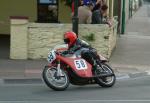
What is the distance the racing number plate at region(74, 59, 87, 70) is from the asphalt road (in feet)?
1.63

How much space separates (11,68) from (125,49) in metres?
6.53

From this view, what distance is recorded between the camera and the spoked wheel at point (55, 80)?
12602 millimetres

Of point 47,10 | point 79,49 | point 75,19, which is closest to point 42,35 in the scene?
point 75,19

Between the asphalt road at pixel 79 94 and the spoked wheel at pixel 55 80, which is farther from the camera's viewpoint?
the spoked wheel at pixel 55 80

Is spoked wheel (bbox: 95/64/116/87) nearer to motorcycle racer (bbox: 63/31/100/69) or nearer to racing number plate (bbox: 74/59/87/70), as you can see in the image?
motorcycle racer (bbox: 63/31/100/69)

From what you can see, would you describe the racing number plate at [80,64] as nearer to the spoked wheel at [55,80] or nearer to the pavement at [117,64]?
the spoked wheel at [55,80]

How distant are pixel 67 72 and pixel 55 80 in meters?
0.35

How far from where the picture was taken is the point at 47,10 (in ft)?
84.1

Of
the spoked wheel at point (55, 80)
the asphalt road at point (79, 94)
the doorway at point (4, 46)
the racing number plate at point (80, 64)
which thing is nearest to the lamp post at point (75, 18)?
the asphalt road at point (79, 94)

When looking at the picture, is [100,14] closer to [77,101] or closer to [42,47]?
[42,47]

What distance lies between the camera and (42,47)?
1780 cm

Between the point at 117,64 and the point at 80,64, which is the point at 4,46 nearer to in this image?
the point at 117,64

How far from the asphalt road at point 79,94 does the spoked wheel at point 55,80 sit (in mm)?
136

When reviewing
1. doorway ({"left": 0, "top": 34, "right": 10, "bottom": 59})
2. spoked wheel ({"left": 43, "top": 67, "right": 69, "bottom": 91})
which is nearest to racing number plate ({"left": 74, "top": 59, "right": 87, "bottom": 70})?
spoked wheel ({"left": 43, "top": 67, "right": 69, "bottom": 91})
